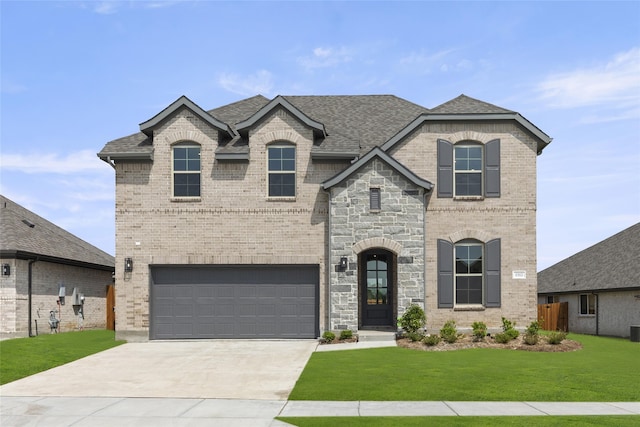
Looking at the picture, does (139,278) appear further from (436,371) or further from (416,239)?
(436,371)

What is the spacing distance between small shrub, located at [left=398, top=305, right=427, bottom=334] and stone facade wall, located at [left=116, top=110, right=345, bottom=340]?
12.8 ft

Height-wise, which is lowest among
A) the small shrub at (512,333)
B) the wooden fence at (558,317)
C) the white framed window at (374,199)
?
the wooden fence at (558,317)

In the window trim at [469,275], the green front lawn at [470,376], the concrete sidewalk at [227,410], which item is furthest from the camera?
the window trim at [469,275]

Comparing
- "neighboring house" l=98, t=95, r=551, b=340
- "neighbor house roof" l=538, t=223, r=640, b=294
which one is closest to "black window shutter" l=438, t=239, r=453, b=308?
"neighboring house" l=98, t=95, r=551, b=340

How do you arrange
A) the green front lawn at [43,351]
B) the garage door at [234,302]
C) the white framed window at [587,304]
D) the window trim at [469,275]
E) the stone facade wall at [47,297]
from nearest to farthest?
the green front lawn at [43,351] < the window trim at [469,275] < the garage door at [234,302] < the stone facade wall at [47,297] < the white framed window at [587,304]

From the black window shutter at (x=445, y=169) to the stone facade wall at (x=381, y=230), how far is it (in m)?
1.16

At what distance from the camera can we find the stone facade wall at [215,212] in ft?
70.0

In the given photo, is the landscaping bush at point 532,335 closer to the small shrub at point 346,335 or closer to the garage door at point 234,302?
the small shrub at point 346,335

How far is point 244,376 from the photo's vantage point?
14312mm

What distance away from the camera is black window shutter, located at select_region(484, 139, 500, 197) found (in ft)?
70.1

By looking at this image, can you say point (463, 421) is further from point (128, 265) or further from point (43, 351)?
point (128, 265)

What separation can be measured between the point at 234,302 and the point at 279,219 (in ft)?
11.2

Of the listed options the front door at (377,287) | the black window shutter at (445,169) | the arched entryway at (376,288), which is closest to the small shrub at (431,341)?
the arched entryway at (376,288)

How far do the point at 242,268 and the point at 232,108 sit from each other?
7415 millimetres
